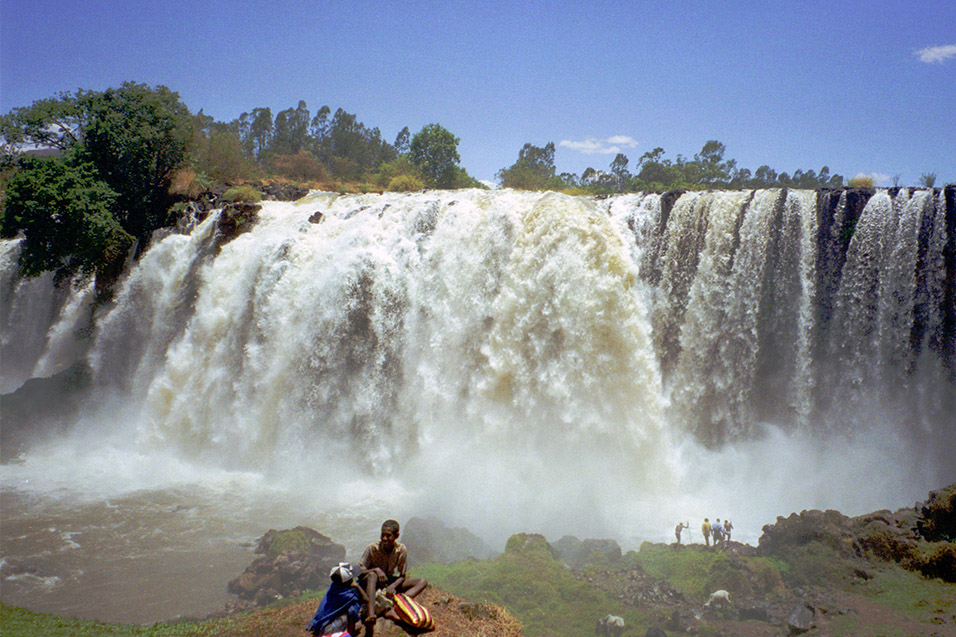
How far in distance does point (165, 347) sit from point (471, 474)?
33.2 feet

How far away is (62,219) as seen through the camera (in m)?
Answer: 18.5

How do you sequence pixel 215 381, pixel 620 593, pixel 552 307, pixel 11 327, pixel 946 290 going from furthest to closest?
pixel 11 327, pixel 215 381, pixel 552 307, pixel 946 290, pixel 620 593

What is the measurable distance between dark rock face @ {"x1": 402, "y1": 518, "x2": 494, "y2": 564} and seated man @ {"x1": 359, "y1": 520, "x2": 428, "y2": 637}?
537 cm

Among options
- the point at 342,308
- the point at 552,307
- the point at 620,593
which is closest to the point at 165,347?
the point at 342,308

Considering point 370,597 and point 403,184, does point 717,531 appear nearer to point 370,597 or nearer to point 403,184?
point 370,597

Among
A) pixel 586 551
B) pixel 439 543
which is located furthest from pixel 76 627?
pixel 586 551

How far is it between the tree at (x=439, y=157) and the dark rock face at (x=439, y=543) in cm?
2629

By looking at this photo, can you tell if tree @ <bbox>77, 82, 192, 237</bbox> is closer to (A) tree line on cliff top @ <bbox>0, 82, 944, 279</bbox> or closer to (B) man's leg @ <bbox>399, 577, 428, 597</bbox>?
(A) tree line on cliff top @ <bbox>0, 82, 944, 279</bbox>

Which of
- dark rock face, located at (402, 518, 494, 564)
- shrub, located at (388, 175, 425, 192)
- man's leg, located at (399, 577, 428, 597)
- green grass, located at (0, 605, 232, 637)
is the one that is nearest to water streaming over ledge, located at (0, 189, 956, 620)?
dark rock face, located at (402, 518, 494, 564)

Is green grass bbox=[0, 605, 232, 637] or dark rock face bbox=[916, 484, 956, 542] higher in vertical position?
dark rock face bbox=[916, 484, 956, 542]

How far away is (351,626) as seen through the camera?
473 centimetres

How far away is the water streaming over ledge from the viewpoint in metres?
11.8

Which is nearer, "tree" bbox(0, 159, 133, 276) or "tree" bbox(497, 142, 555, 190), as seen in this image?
"tree" bbox(0, 159, 133, 276)

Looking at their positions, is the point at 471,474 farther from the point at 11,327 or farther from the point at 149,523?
the point at 11,327
